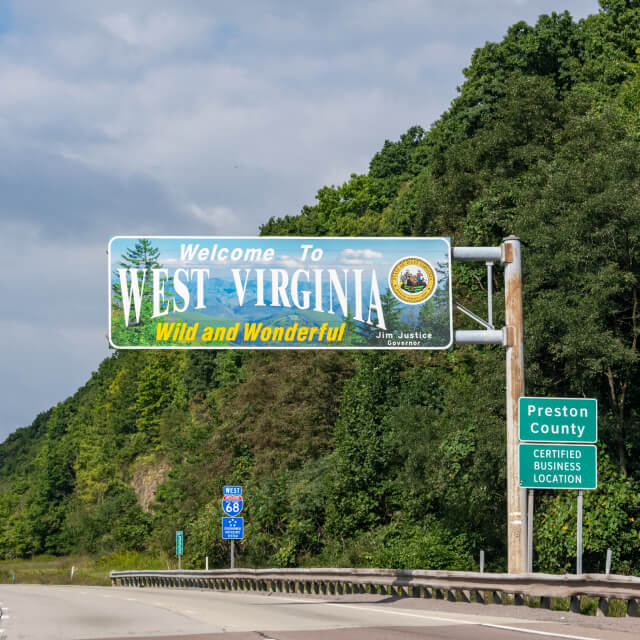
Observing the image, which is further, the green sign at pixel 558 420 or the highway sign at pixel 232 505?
the highway sign at pixel 232 505

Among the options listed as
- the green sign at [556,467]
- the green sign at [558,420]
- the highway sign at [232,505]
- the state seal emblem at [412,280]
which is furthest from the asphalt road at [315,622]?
the highway sign at [232,505]

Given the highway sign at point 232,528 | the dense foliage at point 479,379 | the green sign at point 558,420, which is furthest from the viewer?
the highway sign at point 232,528

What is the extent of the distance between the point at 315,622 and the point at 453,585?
3.85 m

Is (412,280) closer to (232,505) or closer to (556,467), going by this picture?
(556,467)

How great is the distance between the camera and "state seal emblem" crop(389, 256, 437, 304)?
1977 cm

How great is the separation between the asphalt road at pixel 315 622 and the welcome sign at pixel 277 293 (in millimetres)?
5026

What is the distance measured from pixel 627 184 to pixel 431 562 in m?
14.7

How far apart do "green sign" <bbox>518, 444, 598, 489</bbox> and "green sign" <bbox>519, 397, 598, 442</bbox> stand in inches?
7.6

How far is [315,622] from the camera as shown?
53.6ft

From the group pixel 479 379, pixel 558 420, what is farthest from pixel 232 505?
pixel 558 420

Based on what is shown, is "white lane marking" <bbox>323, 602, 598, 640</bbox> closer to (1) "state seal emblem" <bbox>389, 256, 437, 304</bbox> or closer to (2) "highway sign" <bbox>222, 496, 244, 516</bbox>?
(1) "state seal emblem" <bbox>389, 256, 437, 304</bbox>

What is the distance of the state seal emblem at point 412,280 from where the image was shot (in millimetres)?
19766

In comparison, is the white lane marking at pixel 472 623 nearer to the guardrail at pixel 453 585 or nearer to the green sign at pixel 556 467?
the guardrail at pixel 453 585

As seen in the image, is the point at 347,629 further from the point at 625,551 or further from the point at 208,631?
the point at 625,551
